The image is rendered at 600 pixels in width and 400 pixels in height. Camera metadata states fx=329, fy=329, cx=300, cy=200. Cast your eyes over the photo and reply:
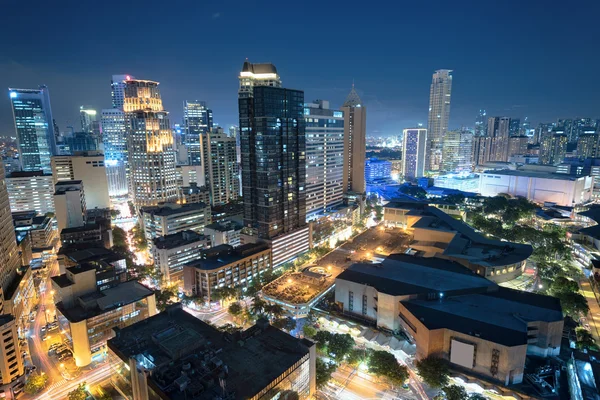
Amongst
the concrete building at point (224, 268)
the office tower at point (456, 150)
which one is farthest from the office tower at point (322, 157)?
the office tower at point (456, 150)

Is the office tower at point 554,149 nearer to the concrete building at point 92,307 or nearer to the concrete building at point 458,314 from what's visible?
the concrete building at point 458,314

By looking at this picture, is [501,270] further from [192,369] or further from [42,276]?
[42,276]

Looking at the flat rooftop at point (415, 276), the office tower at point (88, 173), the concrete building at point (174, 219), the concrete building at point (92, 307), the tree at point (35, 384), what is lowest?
the tree at point (35, 384)

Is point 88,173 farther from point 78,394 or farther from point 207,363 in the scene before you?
point 207,363

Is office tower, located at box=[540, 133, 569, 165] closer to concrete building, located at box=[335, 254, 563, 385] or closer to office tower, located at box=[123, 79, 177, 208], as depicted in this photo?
concrete building, located at box=[335, 254, 563, 385]

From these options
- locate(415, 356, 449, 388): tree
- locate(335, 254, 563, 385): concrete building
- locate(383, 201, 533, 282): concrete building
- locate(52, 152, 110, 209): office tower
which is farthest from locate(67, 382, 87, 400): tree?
locate(52, 152, 110, 209): office tower

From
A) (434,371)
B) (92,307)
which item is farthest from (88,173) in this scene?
(434,371)

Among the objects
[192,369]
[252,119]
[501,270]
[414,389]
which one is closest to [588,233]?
[501,270]
